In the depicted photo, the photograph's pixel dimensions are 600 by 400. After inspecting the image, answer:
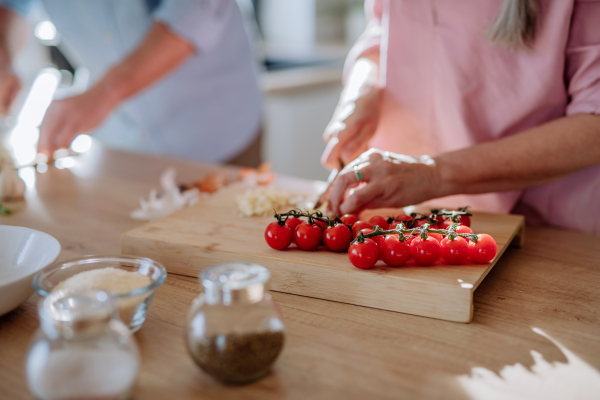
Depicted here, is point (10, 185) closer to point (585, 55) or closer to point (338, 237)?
point (338, 237)

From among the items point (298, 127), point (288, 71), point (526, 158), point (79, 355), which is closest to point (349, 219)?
point (526, 158)

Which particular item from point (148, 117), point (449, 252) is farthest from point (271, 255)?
point (148, 117)

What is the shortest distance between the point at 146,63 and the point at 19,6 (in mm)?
869

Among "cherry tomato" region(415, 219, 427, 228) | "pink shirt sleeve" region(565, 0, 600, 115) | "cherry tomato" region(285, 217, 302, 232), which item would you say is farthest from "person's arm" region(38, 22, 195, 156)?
"pink shirt sleeve" region(565, 0, 600, 115)

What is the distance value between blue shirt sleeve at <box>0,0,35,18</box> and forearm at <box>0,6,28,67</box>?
16mm

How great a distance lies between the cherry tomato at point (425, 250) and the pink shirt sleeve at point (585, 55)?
469mm

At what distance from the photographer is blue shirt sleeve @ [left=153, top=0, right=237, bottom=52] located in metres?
1.66

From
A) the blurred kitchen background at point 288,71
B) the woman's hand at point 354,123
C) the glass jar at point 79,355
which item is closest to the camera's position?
the glass jar at point 79,355

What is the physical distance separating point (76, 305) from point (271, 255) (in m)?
0.45

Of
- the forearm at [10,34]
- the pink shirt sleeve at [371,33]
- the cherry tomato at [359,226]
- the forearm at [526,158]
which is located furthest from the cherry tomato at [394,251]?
the forearm at [10,34]

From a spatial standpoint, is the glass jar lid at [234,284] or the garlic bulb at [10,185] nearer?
the glass jar lid at [234,284]

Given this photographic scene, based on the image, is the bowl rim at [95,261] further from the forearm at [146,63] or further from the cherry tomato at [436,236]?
the forearm at [146,63]

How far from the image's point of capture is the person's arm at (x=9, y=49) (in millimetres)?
1887

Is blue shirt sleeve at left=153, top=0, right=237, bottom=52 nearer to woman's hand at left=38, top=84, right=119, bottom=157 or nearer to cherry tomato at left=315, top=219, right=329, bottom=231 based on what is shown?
woman's hand at left=38, top=84, right=119, bottom=157
